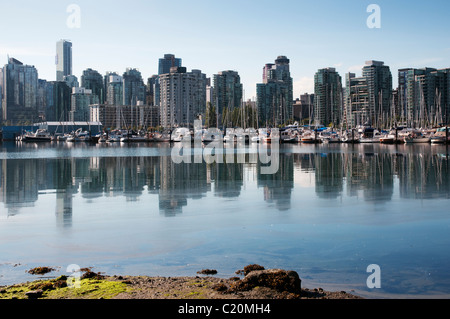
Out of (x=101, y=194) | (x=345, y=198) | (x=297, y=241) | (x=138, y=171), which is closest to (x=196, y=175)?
(x=138, y=171)

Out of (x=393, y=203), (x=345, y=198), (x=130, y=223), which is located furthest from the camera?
(x=345, y=198)

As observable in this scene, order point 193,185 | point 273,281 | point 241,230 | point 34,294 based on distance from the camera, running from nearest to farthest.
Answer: point 34,294
point 273,281
point 241,230
point 193,185

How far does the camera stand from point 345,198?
2698cm

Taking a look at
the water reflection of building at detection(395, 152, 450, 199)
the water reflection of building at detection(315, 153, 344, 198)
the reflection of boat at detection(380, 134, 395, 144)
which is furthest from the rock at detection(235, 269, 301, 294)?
the reflection of boat at detection(380, 134, 395, 144)

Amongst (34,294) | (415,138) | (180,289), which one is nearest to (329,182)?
(180,289)

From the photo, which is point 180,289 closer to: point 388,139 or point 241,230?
point 241,230

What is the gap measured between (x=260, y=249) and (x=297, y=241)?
1.62 meters

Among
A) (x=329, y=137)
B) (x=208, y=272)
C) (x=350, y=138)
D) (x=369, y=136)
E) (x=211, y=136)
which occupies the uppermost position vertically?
(x=211, y=136)

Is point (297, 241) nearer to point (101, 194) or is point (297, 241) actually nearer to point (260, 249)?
point (260, 249)

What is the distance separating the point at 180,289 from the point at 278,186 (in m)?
22.4

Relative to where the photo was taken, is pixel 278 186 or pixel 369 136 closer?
pixel 278 186

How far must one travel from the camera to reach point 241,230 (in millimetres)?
18797

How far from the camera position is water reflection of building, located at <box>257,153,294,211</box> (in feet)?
85.9
